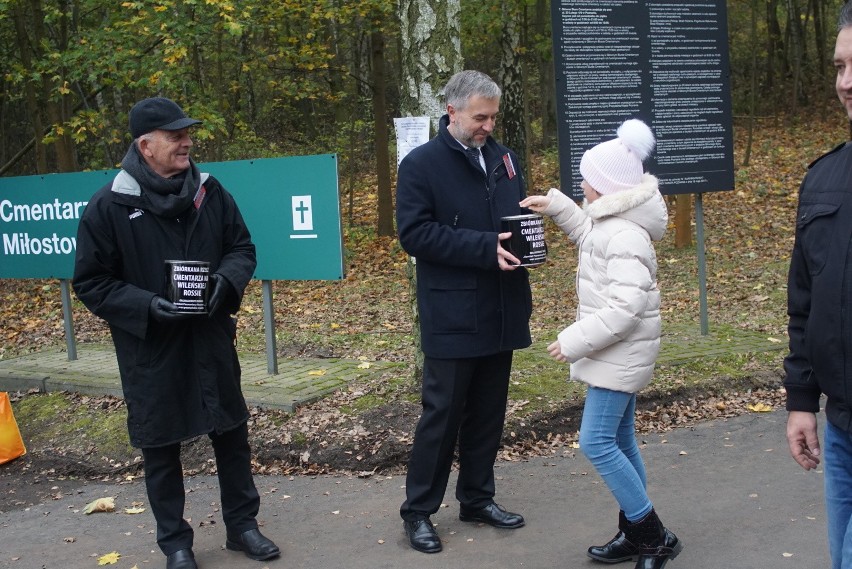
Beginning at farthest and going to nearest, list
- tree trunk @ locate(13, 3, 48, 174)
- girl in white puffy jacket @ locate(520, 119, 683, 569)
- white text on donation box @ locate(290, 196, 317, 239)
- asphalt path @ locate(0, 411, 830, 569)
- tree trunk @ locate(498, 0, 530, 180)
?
tree trunk @ locate(498, 0, 530, 180), tree trunk @ locate(13, 3, 48, 174), white text on donation box @ locate(290, 196, 317, 239), asphalt path @ locate(0, 411, 830, 569), girl in white puffy jacket @ locate(520, 119, 683, 569)

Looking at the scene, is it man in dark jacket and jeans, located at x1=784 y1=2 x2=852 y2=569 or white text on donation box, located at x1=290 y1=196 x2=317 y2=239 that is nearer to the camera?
man in dark jacket and jeans, located at x1=784 y1=2 x2=852 y2=569

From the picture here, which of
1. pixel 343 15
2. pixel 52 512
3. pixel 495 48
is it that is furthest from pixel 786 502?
pixel 495 48

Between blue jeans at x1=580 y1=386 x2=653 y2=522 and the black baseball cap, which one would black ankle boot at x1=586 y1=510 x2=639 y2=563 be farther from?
the black baseball cap

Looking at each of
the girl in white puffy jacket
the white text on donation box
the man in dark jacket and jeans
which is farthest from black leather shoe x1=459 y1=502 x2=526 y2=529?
the white text on donation box

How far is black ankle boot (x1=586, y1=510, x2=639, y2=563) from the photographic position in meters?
4.47

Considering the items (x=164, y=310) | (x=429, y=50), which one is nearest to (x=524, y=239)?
(x=164, y=310)

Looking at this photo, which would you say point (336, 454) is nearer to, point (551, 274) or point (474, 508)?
point (474, 508)

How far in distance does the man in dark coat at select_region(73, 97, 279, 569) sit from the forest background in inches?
64.2

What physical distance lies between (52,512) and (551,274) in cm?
1038

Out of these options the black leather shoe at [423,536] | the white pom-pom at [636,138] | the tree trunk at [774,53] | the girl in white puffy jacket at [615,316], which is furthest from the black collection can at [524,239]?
the tree trunk at [774,53]

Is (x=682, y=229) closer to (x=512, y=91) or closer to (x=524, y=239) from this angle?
(x=512, y=91)

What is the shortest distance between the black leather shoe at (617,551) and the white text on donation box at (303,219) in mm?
3531

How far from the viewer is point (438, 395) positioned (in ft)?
15.7

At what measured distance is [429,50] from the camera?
22.1ft
